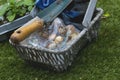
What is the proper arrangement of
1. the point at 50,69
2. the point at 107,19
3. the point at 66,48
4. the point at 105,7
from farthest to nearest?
1. the point at 105,7
2. the point at 107,19
3. the point at 50,69
4. the point at 66,48

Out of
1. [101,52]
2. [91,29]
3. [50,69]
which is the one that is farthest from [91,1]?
[50,69]

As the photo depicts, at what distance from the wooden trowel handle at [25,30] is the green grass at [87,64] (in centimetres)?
35

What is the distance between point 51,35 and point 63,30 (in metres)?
0.11

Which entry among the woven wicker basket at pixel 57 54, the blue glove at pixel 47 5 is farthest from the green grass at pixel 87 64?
the blue glove at pixel 47 5

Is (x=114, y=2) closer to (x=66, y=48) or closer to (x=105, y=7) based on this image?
(x=105, y=7)

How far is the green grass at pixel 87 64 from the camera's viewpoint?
288 cm

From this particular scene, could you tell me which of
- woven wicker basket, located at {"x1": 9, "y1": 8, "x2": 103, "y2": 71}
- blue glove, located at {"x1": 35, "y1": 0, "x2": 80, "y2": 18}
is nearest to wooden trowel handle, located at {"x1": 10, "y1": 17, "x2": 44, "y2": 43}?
woven wicker basket, located at {"x1": 9, "y1": 8, "x2": 103, "y2": 71}

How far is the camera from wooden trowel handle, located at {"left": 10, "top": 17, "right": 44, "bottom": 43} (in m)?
2.77

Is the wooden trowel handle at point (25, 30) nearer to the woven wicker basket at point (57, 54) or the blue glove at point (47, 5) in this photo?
the woven wicker basket at point (57, 54)

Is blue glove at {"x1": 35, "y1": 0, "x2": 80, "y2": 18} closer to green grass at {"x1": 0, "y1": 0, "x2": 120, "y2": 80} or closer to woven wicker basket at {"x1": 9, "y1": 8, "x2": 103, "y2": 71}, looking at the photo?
woven wicker basket at {"x1": 9, "y1": 8, "x2": 103, "y2": 71}

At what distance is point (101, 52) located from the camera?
121 inches

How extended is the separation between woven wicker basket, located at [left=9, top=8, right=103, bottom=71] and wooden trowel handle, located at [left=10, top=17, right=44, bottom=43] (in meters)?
0.10

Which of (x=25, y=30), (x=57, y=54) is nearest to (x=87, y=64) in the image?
(x=57, y=54)

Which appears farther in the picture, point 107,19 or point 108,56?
point 107,19
